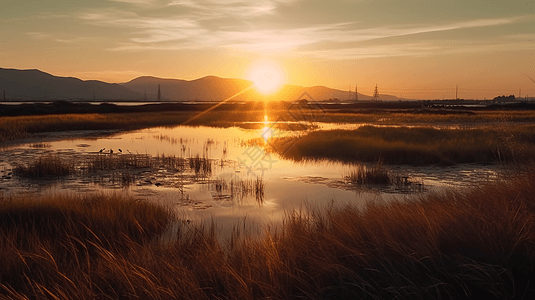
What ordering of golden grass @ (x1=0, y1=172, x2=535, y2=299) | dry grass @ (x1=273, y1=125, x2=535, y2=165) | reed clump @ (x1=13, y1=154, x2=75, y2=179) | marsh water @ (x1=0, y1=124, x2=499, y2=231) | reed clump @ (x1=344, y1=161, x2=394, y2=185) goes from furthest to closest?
dry grass @ (x1=273, y1=125, x2=535, y2=165)
reed clump @ (x1=13, y1=154, x2=75, y2=179)
reed clump @ (x1=344, y1=161, x2=394, y2=185)
marsh water @ (x1=0, y1=124, x2=499, y2=231)
golden grass @ (x1=0, y1=172, x2=535, y2=299)

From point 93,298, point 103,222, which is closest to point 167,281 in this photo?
point 93,298

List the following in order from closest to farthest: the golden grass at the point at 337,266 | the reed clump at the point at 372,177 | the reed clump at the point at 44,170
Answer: the golden grass at the point at 337,266 < the reed clump at the point at 372,177 < the reed clump at the point at 44,170

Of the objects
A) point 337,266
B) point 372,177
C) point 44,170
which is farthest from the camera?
point 44,170

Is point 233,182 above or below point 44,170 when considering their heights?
below

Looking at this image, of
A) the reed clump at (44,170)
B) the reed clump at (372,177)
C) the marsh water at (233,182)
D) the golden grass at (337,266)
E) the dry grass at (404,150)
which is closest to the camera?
the golden grass at (337,266)

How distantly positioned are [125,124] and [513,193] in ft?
135

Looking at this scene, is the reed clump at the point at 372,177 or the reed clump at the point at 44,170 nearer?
the reed clump at the point at 372,177

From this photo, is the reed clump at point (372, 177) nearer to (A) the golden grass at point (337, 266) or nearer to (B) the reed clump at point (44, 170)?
(A) the golden grass at point (337, 266)

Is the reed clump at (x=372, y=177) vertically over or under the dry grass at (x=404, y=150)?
under

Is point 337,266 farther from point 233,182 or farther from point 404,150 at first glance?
point 404,150

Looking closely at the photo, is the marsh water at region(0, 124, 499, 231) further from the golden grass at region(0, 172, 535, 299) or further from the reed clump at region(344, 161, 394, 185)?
the golden grass at region(0, 172, 535, 299)

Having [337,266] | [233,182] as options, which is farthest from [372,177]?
[337,266]

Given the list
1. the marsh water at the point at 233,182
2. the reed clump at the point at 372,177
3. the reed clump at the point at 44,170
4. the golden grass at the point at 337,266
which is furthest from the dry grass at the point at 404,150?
the golden grass at the point at 337,266

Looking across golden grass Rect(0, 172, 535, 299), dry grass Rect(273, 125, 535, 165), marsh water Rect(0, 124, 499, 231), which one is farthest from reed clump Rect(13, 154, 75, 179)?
dry grass Rect(273, 125, 535, 165)
